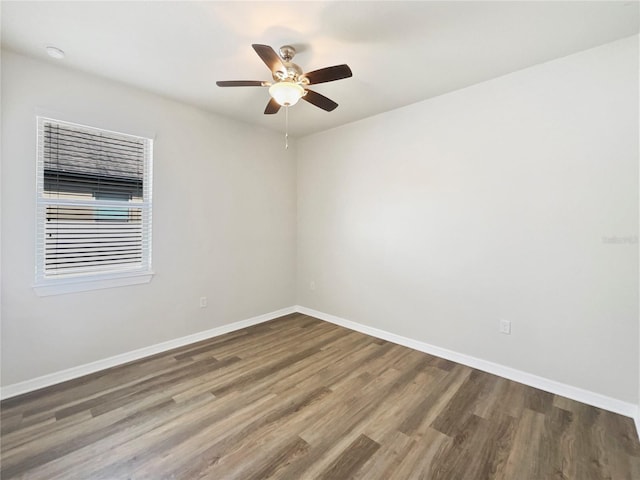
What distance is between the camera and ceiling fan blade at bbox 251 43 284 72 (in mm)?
1664

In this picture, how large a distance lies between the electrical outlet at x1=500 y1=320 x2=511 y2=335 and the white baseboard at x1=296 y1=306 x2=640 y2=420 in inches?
12.6

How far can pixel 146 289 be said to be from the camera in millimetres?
2904

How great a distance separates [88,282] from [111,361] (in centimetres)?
79

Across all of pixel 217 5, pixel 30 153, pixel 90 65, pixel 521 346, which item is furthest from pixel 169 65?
pixel 521 346

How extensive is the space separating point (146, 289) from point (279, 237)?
1802 millimetres

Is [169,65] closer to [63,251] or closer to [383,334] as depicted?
[63,251]

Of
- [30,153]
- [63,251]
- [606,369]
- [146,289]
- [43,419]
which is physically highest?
[30,153]

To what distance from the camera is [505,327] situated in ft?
8.40

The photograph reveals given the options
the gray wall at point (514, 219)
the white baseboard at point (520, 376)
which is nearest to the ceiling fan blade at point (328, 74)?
the gray wall at point (514, 219)

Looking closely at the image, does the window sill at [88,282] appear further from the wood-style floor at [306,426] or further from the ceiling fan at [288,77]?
the ceiling fan at [288,77]

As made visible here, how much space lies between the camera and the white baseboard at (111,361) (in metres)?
2.24

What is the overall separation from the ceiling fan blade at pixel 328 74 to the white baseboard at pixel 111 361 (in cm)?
292

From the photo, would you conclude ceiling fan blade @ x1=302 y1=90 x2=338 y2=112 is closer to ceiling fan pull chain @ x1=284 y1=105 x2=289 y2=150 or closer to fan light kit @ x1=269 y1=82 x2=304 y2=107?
fan light kit @ x1=269 y1=82 x2=304 y2=107

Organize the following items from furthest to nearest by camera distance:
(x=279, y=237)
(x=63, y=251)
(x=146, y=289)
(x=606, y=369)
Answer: (x=279, y=237), (x=146, y=289), (x=63, y=251), (x=606, y=369)
